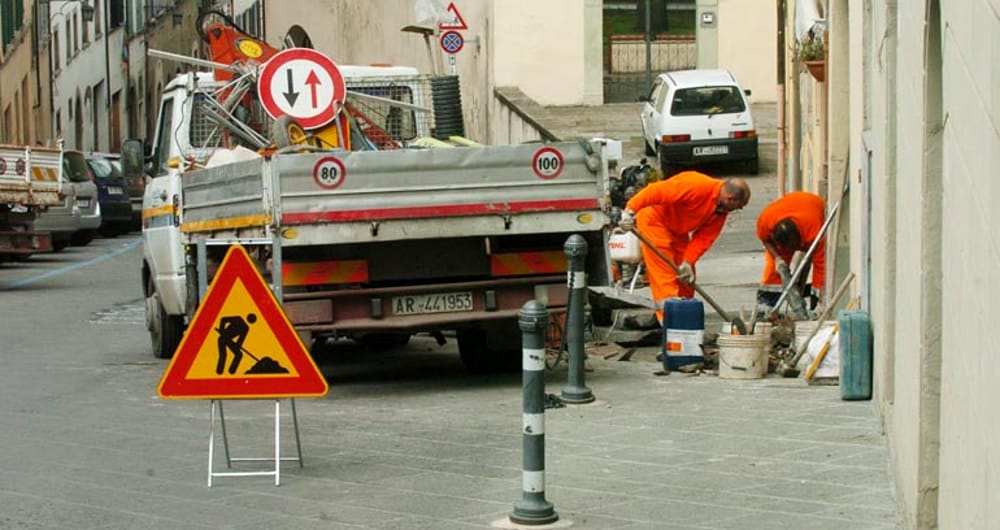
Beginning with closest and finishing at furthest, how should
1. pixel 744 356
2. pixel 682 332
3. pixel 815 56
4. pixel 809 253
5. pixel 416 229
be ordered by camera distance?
pixel 416 229 < pixel 744 356 < pixel 682 332 < pixel 809 253 < pixel 815 56

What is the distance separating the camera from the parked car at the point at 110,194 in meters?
39.2

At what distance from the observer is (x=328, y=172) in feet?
37.2

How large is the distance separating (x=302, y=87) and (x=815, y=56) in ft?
17.3

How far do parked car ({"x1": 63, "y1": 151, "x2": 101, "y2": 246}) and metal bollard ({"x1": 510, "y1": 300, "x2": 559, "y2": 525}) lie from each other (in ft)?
93.8

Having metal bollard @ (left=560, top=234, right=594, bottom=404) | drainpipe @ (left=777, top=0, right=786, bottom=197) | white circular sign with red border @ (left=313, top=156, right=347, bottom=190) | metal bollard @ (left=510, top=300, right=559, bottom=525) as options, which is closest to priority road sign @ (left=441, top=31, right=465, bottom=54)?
drainpipe @ (left=777, top=0, right=786, bottom=197)

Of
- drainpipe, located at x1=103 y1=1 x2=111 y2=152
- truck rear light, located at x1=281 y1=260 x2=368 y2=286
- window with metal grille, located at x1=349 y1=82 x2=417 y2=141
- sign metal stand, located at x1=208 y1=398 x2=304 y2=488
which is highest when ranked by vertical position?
drainpipe, located at x1=103 y1=1 x2=111 y2=152

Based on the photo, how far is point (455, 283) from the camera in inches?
466

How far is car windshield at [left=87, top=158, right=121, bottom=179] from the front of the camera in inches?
1538

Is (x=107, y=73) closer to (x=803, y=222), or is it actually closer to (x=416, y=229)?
(x=803, y=222)

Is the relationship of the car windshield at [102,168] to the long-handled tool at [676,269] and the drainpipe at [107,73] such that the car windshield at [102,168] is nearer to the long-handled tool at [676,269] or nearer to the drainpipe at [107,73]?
the long-handled tool at [676,269]

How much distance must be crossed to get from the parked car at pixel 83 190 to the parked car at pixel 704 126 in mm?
10727

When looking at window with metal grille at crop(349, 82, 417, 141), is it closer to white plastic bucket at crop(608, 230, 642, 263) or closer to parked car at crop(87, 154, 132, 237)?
white plastic bucket at crop(608, 230, 642, 263)

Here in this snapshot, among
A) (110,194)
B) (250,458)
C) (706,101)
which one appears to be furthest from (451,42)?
(110,194)

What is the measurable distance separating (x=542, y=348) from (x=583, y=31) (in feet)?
114
